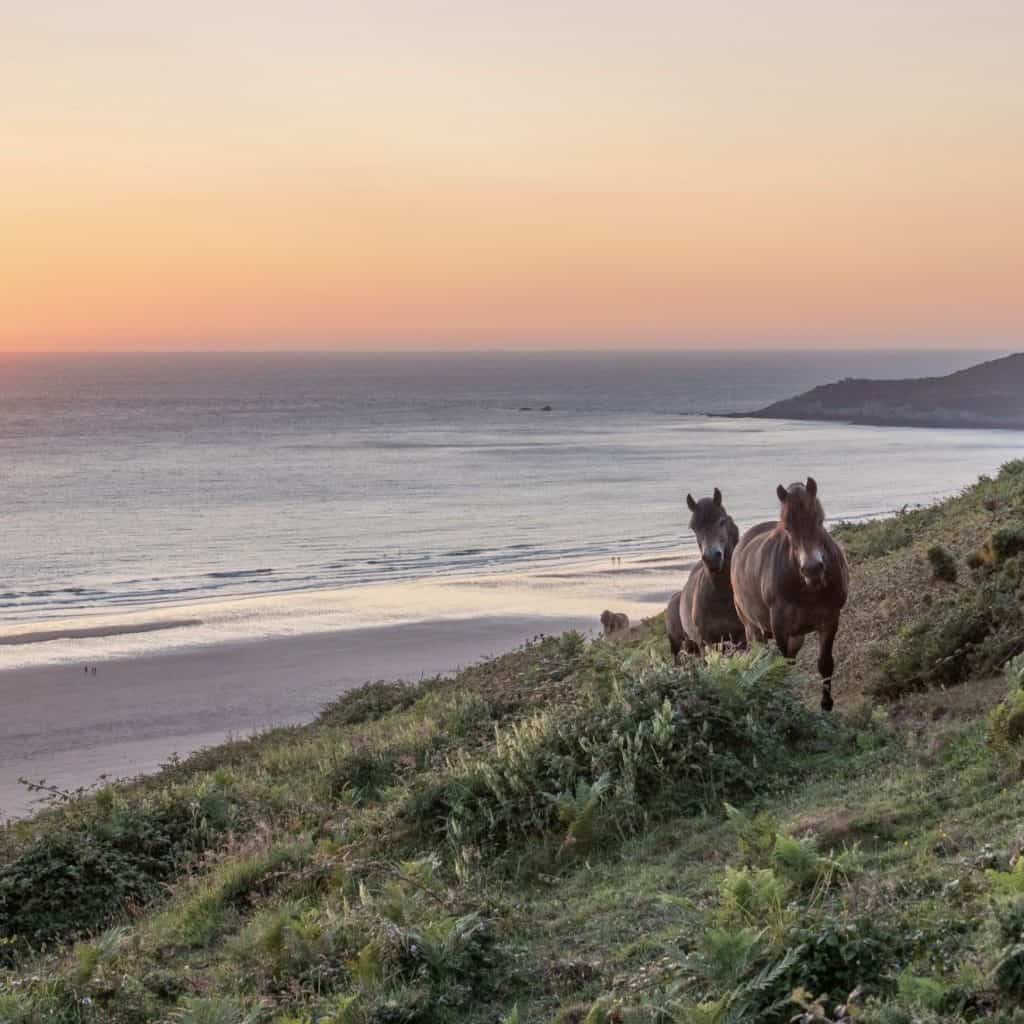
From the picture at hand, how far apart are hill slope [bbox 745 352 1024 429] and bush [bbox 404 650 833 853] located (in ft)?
401

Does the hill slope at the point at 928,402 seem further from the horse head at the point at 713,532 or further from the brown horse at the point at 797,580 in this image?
the brown horse at the point at 797,580

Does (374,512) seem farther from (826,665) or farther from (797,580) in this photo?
(826,665)

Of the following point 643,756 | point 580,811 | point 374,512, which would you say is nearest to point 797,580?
point 643,756

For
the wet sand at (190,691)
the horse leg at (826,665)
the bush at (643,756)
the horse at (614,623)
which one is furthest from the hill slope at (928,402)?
the bush at (643,756)

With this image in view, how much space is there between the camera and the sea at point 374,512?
37.5m

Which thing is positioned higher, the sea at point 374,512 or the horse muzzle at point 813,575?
the horse muzzle at point 813,575

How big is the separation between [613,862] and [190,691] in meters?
20.2

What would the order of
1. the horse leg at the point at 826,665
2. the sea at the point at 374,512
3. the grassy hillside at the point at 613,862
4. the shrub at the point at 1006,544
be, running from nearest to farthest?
the grassy hillside at the point at 613,862 → the horse leg at the point at 826,665 → the shrub at the point at 1006,544 → the sea at the point at 374,512

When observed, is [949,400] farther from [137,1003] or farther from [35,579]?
[137,1003]

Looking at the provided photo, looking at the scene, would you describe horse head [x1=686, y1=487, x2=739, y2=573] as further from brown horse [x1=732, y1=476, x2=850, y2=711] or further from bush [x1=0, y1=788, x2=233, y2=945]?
A: bush [x1=0, y1=788, x2=233, y2=945]

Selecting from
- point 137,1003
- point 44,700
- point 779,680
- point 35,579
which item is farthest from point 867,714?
point 35,579

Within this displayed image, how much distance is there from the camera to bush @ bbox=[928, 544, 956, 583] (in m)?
14.8

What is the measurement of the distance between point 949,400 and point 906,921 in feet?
465

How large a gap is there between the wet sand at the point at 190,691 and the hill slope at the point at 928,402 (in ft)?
346
